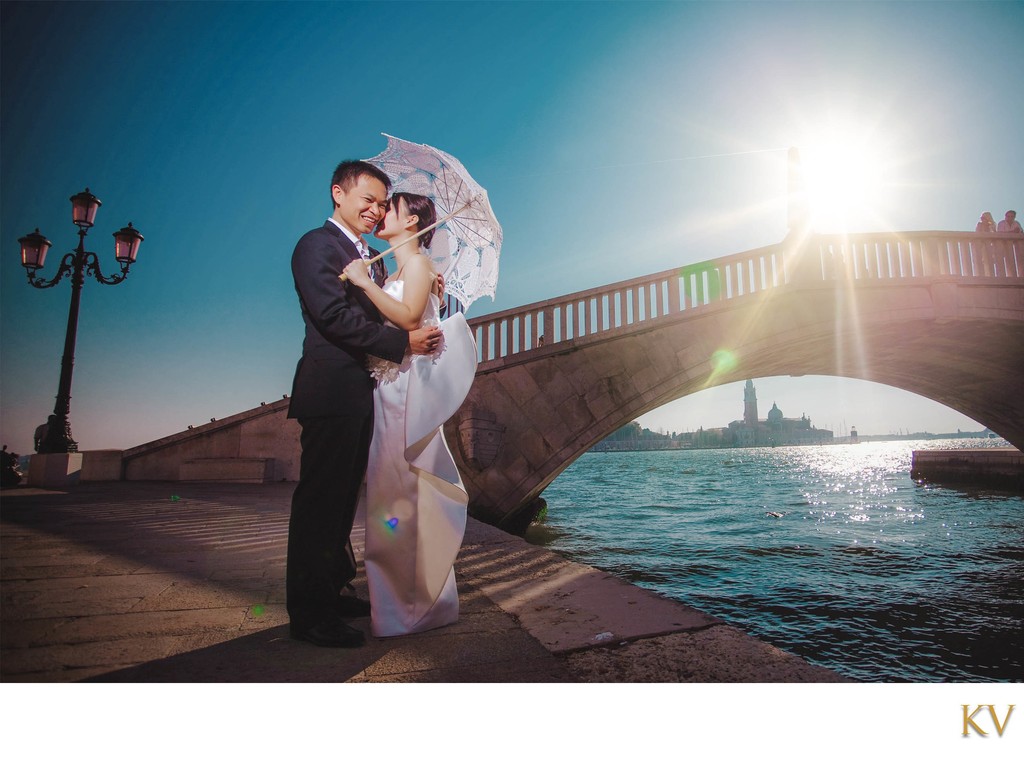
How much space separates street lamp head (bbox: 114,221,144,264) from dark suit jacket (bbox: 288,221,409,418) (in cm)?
906

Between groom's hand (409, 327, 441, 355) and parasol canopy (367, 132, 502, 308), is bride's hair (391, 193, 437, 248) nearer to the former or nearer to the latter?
parasol canopy (367, 132, 502, 308)

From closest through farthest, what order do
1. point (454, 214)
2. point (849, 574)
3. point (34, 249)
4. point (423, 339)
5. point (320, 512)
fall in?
point (320, 512) < point (423, 339) < point (454, 214) < point (849, 574) < point (34, 249)

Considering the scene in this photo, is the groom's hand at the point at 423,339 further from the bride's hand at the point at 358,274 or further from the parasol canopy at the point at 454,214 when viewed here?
the parasol canopy at the point at 454,214

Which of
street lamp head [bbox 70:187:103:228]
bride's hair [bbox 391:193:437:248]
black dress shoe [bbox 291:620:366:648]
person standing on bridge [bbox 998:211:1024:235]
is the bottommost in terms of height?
black dress shoe [bbox 291:620:366:648]

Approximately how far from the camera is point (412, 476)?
2041 millimetres

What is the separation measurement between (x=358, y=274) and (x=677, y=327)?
318 inches

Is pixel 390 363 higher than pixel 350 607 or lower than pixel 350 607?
higher

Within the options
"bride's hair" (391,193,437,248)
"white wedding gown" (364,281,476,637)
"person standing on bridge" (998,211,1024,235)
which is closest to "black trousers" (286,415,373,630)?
"white wedding gown" (364,281,476,637)

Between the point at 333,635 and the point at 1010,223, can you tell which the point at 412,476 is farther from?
the point at 1010,223

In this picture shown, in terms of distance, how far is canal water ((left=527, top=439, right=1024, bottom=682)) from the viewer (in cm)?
399

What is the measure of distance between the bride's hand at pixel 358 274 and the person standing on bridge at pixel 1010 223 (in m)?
14.0

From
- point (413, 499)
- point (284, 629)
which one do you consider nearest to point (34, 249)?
point (284, 629)

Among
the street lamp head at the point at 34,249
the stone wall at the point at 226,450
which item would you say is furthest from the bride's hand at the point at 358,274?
the street lamp head at the point at 34,249
